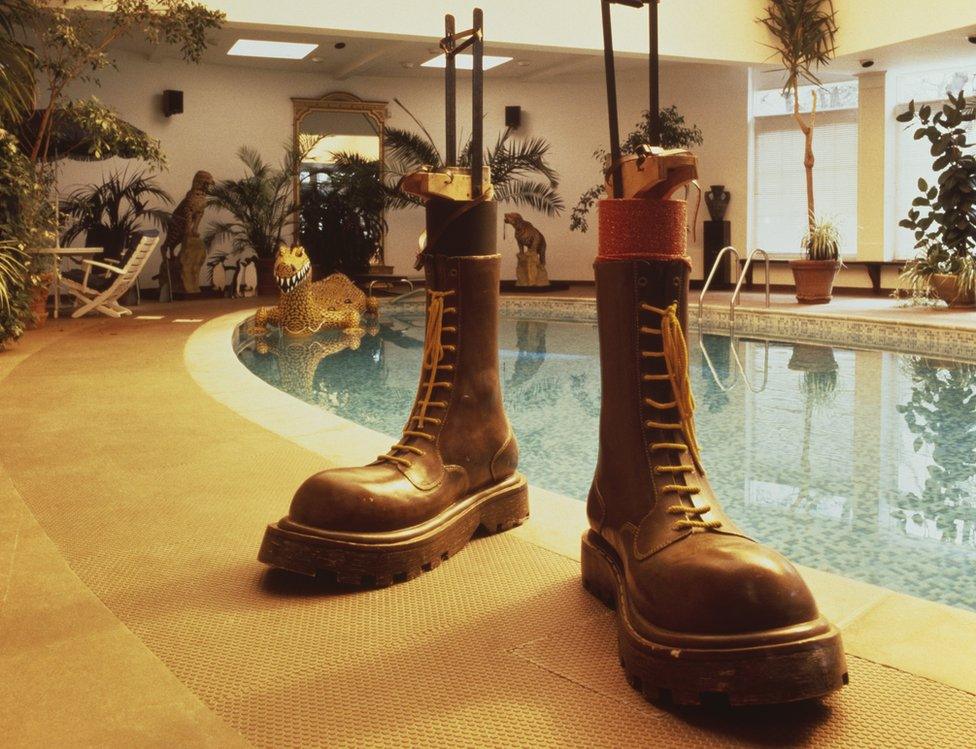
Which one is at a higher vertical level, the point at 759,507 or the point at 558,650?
the point at 558,650

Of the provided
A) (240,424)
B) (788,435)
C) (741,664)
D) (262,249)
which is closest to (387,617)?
(741,664)

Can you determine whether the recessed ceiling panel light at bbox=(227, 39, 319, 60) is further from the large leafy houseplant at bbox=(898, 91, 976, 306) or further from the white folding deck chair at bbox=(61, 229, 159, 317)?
the large leafy houseplant at bbox=(898, 91, 976, 306)

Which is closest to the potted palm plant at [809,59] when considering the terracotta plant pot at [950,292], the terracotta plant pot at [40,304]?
the terracotta plant pot at [950,292]

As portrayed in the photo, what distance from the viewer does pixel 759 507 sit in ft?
10.0

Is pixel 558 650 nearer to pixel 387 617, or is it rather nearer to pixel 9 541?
pixel 387 617

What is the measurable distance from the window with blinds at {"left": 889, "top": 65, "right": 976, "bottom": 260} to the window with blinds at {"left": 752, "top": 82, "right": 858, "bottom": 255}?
584 mm

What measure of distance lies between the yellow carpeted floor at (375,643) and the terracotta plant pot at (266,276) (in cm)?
1036

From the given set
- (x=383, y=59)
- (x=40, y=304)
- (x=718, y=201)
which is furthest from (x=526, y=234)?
(x=40, y=304)

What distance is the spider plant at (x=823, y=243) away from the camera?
34.3 feet

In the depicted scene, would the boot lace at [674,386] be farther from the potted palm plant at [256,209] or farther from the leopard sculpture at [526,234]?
the leopard sculpture at [526,234]

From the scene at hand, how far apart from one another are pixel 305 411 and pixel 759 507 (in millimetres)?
1550

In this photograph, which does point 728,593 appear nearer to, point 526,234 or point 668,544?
point 668,544

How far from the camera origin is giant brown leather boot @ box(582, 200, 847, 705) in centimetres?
111

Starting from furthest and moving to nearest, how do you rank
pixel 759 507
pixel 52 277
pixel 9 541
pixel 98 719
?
pixel 52 277 → pixel 759 507 → pixel 9 541 → pixel 98 719
